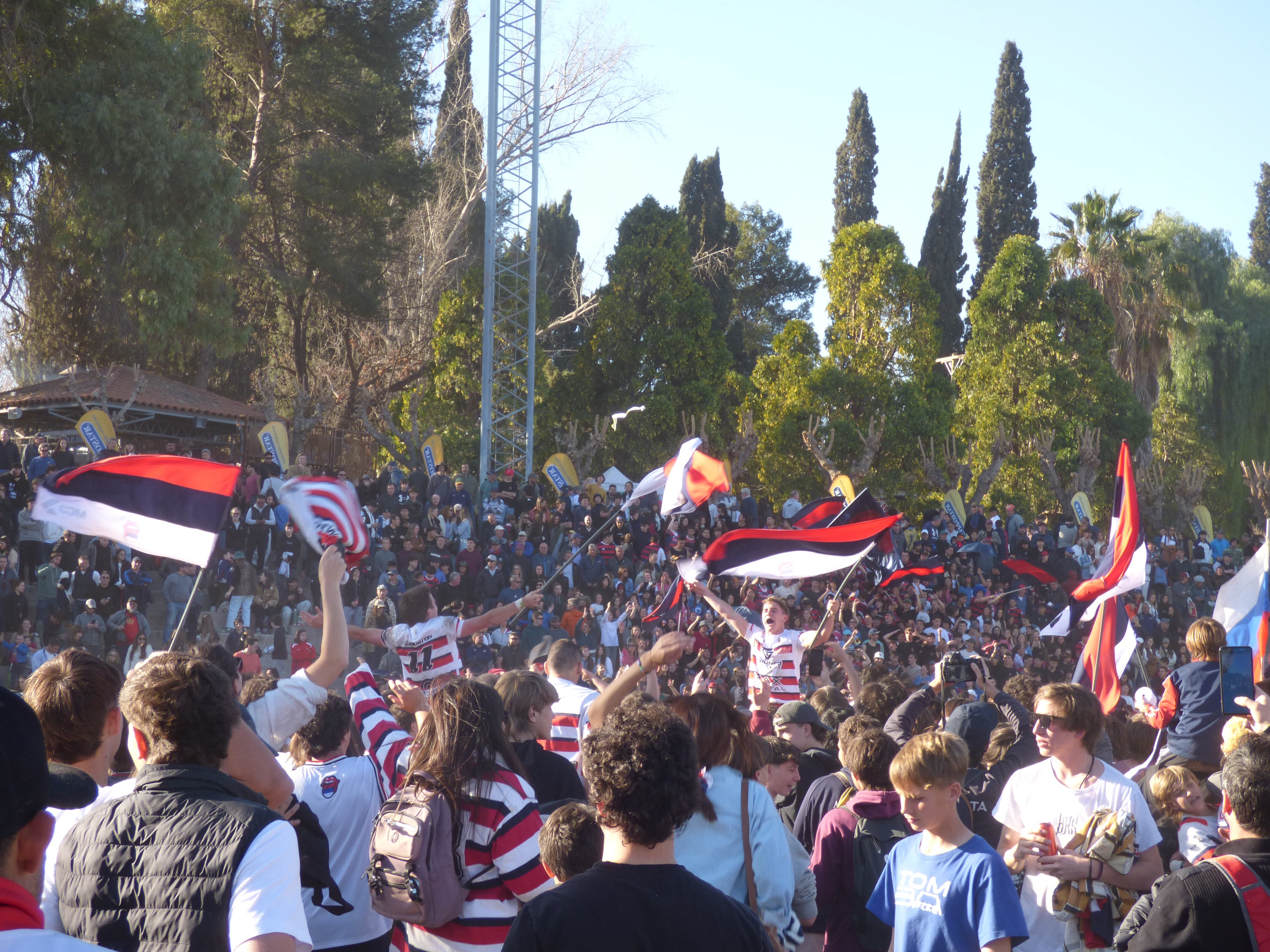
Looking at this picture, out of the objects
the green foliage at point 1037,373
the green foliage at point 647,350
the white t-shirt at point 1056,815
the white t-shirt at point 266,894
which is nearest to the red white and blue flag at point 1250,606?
the white t-shirt at point 1056,815

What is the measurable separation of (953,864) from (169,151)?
1966 centimetres

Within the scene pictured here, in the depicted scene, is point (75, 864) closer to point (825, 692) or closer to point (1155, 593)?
point (825, 692)

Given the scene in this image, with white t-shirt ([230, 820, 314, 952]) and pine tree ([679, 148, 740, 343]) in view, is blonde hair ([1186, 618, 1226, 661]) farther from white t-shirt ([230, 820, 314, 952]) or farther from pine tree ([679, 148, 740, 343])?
pine tree ([679, 148, 740, 343])

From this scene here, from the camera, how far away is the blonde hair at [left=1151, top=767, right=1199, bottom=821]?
4227mm

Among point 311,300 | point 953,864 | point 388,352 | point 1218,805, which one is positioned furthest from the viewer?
point 388,352

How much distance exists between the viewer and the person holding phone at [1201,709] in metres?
5.17

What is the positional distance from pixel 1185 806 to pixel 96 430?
15.8 meters

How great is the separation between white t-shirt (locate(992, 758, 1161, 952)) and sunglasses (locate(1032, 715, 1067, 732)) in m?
0.16

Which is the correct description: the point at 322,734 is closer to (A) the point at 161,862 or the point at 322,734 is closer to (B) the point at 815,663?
(A) the point at 161,862

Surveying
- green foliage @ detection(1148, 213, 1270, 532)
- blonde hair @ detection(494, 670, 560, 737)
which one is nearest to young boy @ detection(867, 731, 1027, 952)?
blonde hair @ detection(494, 670, 560, 737)

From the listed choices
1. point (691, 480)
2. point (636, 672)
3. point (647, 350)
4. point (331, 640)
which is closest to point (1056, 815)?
point (636, 672)

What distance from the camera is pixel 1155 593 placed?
81.8ft

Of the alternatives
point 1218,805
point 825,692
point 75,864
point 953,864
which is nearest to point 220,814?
point 75,864

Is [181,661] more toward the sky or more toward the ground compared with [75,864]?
more toward the sky
